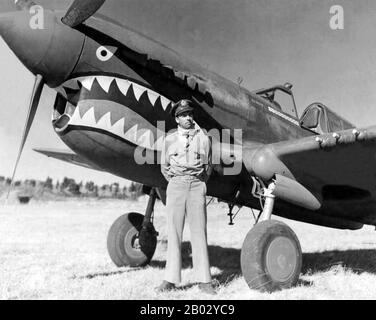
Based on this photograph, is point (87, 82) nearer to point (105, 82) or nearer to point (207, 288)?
point (105, 82)

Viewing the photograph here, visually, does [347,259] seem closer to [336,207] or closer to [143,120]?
[336,207]

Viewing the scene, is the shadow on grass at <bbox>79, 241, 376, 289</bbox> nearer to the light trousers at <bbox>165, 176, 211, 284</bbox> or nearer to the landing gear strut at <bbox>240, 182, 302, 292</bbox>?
the landing gear strut at <bbox>240, 182, 302, 292</bbox>

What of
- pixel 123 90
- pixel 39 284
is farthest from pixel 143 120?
pixel 39 284

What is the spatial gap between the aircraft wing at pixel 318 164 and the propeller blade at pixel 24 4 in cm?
263

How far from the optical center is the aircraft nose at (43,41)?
11.4ft

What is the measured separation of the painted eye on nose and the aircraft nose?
0.18 meters

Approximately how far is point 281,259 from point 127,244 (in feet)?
8.25

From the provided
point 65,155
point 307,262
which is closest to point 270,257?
point 307,262

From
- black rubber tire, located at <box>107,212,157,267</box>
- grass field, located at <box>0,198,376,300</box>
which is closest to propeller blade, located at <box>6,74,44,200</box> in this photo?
grass field, located at <box>0,198,376,300</box>

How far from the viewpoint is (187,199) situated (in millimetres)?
3555

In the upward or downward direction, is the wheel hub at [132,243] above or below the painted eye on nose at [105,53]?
below

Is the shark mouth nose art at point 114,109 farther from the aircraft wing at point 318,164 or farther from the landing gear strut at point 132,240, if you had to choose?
the landing gear strut at point 132,240

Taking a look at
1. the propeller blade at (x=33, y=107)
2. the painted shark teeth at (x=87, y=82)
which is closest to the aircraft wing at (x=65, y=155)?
the propeller blade at (x=33, y=107)

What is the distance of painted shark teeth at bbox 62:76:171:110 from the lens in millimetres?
3699
